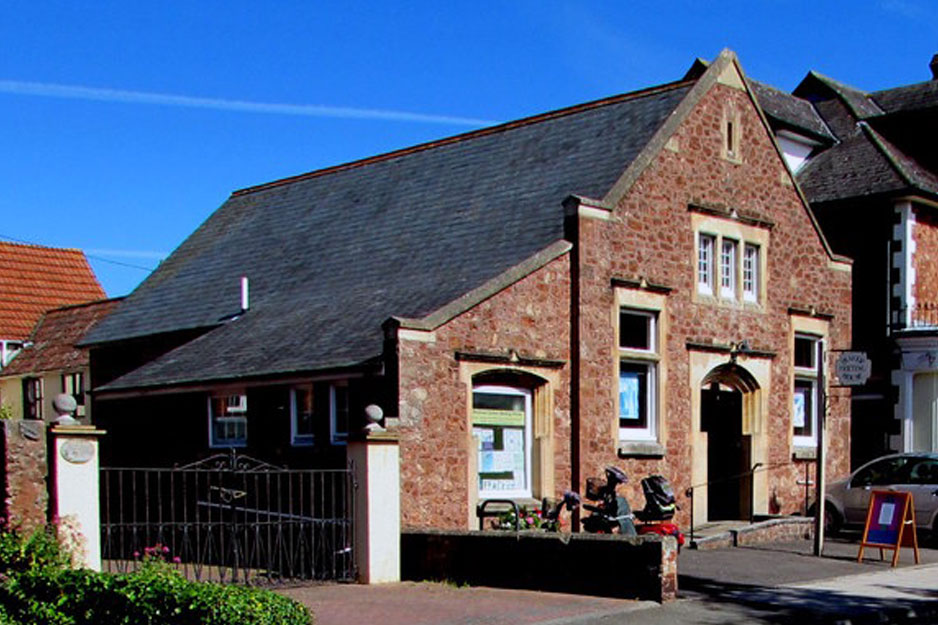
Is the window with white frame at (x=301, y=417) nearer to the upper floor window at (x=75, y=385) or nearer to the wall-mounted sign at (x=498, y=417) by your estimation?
the wall-mounted sign at (x=498, y=417)

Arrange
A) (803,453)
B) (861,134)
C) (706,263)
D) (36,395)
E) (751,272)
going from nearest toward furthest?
(706,263)
(751,272)
(803,453)
(861,134)
(36,395)

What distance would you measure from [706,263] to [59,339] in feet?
76.3

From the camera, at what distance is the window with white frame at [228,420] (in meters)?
21.3

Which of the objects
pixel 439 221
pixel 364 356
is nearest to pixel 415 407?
pixel 364 356

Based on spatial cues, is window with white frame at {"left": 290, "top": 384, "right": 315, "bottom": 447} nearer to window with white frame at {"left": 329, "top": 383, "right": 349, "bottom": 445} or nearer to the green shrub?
window with white frame at {"left": 329, "top": 383, "right": 349, "bottom": 445}

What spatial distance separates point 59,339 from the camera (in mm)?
38406

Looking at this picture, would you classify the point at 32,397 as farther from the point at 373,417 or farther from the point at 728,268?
the point at 373,417

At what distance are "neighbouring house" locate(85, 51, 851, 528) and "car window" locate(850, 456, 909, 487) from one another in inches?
71.5

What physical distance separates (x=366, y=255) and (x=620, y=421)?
607 centimetres

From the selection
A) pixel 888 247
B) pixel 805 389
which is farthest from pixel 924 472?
pixel 888 247

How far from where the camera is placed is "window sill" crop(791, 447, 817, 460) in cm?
2405

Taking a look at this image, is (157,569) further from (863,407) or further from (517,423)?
(863,407)

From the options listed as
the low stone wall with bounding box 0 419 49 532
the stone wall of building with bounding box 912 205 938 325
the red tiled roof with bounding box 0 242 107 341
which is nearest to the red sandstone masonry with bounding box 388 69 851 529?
the stone wall of building with bounding box 912 205 938 325

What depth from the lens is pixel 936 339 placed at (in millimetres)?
28016
